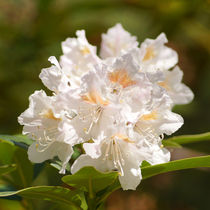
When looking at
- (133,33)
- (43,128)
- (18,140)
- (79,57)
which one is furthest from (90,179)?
(133,33)

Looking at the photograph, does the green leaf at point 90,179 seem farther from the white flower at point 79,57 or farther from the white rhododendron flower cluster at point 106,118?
the white flower at point 79,57

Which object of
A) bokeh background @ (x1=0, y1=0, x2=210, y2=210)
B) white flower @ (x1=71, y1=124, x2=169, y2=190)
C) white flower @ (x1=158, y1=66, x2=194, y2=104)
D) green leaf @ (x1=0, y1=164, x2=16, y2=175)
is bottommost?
white flower @ (x1=71, y1=124, x2=169, y2=190)

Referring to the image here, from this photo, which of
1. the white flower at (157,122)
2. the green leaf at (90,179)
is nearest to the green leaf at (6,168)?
the green leaf at (90,179)

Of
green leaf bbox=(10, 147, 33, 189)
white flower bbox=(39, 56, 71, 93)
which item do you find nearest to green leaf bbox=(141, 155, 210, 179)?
white flower bbox=(39, 56, 71, 93)

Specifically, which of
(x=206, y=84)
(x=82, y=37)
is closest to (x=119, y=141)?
(x=82, y=37)

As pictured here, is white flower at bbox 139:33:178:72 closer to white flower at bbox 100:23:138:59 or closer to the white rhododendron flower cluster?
white flower at bbox 100:23:138:59

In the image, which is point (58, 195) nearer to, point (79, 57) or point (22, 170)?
point (22, 170)
